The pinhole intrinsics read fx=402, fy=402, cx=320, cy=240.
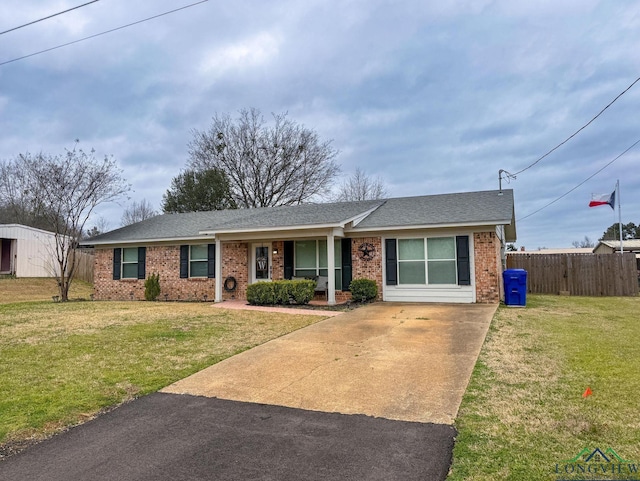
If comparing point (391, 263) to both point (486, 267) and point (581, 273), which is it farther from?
point (581, 273)

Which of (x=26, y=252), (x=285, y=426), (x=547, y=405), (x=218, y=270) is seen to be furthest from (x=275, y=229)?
(x=26, y=252)

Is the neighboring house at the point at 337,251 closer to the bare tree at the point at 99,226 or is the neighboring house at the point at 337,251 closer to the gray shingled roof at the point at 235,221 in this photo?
the gray shingled roof at the point at 235,221

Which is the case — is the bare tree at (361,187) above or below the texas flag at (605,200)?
above

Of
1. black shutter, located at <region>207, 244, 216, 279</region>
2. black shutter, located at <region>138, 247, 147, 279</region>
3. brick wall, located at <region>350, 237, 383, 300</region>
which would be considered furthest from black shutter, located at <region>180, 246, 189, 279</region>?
brick wall, located at <region>350, 237, 383, 300</region>

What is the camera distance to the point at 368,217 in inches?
531

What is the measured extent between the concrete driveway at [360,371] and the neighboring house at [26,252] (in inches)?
896

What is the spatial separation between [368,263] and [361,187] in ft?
64.7

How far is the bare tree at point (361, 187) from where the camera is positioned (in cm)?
3168

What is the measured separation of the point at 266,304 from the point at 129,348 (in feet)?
19.0

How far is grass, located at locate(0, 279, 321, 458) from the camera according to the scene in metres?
3.81

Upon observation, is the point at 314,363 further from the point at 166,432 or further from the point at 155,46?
the point at 155,46

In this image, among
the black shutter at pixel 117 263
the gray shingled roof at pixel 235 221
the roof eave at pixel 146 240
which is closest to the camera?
the gray shingled roof at pixel 235 221

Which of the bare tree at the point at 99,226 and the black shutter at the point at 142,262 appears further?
the bare tree at the point at 99,226

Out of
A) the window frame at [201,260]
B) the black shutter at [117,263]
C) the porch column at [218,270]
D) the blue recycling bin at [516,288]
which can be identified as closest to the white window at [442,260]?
the blue recycling bin at [516,288]
